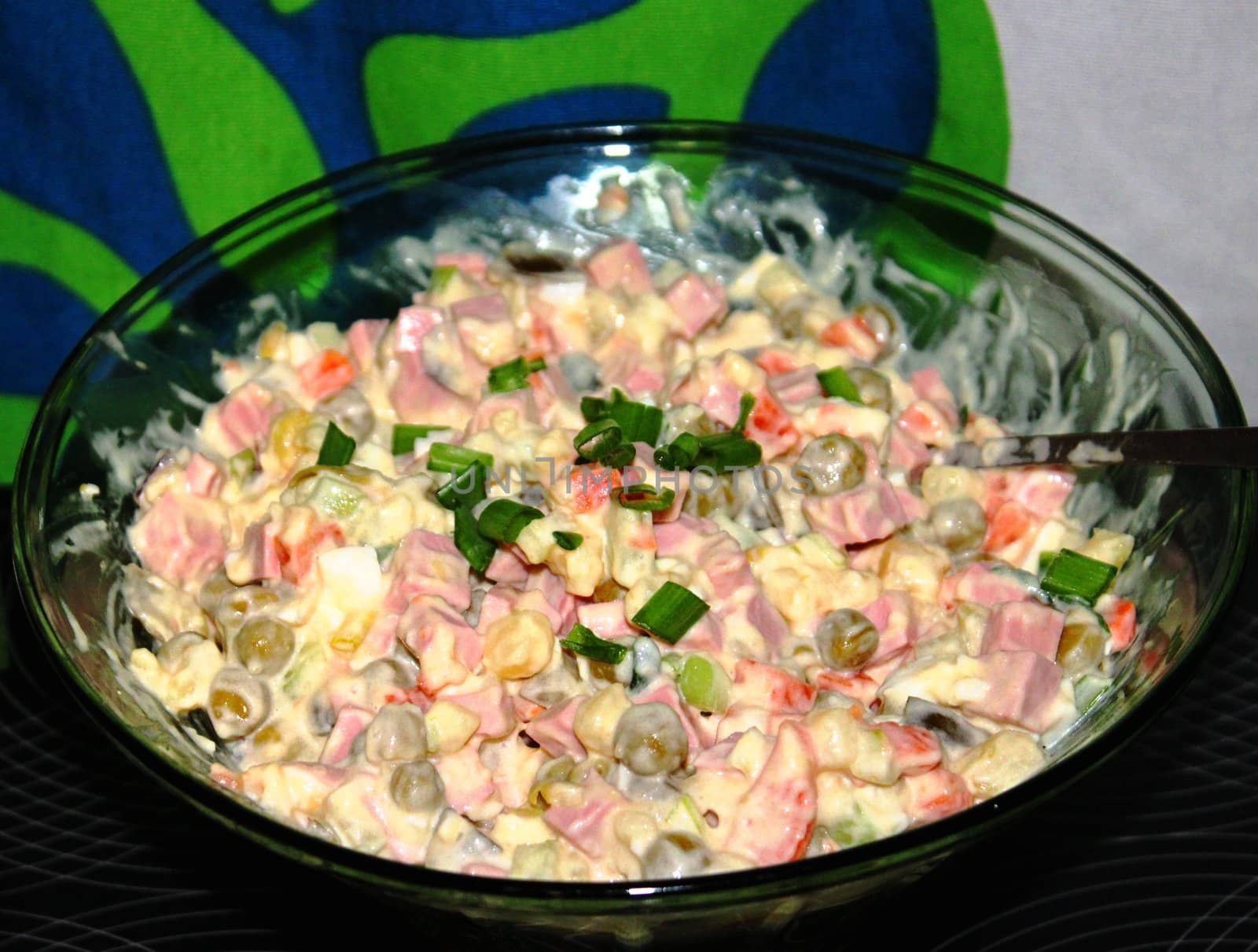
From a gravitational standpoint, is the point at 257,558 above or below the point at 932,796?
above

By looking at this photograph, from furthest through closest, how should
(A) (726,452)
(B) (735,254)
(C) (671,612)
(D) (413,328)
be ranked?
1. (B) (735,254)
2. (D) (413,328)
3. (A) (726,452)
4. (C) (671,612)

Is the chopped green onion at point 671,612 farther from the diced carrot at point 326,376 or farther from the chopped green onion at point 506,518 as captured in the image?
the diced carrot at point 326,376

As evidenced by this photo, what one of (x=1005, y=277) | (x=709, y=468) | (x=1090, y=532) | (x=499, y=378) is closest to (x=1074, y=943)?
(x=1090, y=532)

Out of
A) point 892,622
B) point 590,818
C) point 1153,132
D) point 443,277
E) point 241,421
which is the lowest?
point 590,818

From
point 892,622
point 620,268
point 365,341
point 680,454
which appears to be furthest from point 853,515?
point 365,341

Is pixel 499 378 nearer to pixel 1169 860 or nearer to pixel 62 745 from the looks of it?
pixel 62 745

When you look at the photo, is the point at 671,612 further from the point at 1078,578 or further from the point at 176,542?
the point at 176,542

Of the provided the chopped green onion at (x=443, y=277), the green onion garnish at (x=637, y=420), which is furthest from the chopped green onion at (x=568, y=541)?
the chopped green onion at (x=443, y=277)
